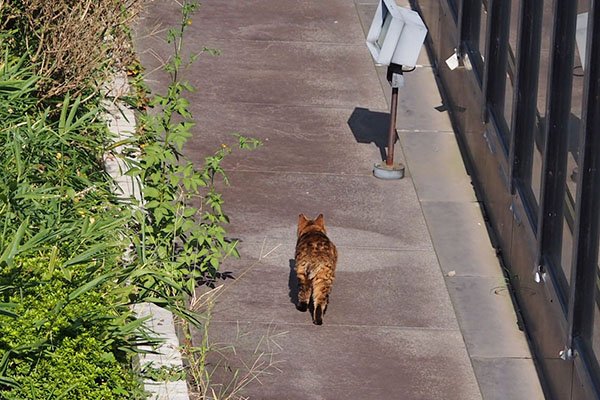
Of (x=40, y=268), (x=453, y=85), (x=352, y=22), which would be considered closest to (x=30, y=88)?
(x=40, y=268)

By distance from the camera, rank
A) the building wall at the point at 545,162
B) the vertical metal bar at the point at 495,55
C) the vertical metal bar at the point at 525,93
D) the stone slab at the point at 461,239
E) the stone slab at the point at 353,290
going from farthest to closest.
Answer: the vertical metal bar at the point at 495,55 → the stone slab at the point at 461,239 → the vertical metal bar at the point at 525,93 → the stone slab at the point at 353,290 → the building wall at the point at 545,162

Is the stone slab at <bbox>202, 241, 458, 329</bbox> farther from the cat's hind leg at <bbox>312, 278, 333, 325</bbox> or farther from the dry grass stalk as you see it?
the dry grass stalk

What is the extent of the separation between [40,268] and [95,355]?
0.75 m

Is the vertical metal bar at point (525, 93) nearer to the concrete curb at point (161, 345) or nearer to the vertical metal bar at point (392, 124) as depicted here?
the vertical metal bar at point (392, 124)

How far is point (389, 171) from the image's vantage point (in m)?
14.1

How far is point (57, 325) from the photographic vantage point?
779 cm

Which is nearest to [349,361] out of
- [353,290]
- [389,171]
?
[353,290]

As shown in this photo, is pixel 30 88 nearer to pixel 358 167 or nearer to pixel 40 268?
pixel 40 268

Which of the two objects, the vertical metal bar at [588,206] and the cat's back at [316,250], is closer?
the vertical metal bar at [588,206]

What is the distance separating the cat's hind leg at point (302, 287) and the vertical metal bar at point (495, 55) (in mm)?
3410

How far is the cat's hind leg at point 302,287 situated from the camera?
36.1 feet

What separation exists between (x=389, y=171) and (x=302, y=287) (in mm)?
3284

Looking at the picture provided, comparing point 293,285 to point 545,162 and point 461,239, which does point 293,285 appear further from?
point 545,162

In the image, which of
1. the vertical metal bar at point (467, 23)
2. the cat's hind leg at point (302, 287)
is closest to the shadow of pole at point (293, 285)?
the cat's hind leg at point (302, 287)
